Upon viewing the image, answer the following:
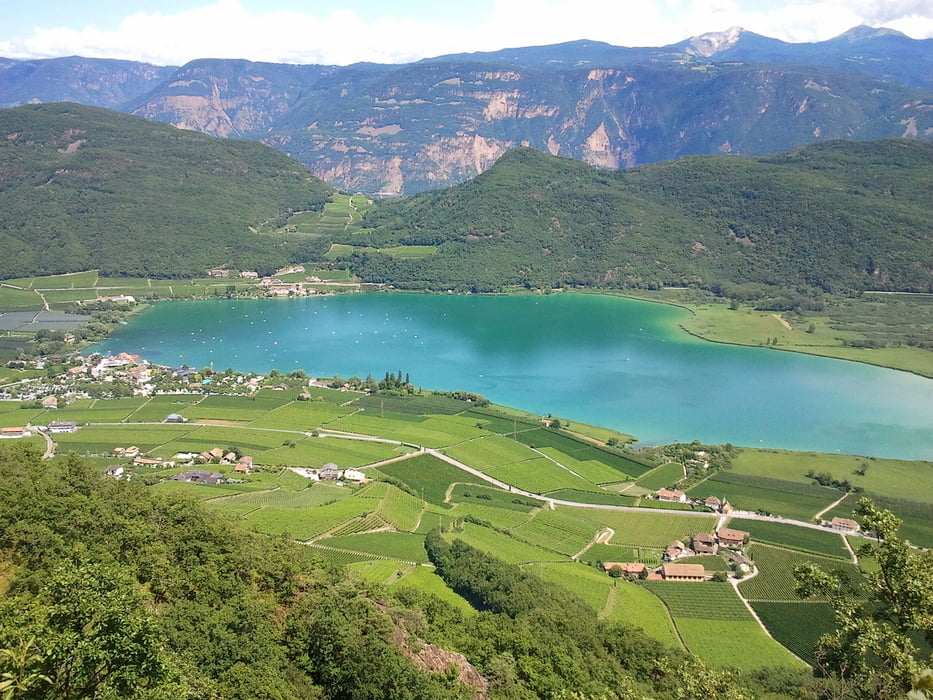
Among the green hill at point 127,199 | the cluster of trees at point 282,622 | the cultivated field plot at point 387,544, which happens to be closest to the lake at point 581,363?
the green hill at point 127,199

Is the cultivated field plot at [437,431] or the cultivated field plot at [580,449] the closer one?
the cultivated field plot at [580,449]

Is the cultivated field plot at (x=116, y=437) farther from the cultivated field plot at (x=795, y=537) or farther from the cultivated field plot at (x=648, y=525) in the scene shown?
the cultivated field plot at (x=795, y=537)

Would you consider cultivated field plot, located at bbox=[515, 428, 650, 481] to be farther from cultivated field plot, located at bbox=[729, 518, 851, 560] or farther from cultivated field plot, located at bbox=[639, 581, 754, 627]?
cultivated field plot, located at bbox=[639, 581, 754, 627]

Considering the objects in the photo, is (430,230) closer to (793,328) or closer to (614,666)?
(793,328)

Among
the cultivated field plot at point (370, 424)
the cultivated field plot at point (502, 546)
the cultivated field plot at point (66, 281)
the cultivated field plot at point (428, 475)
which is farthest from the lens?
the cultivated field plot at point (66, 281)

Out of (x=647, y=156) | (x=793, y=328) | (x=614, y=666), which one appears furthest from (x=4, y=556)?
(x=647, y=156)

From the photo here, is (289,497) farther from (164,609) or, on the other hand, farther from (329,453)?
(164,609)
